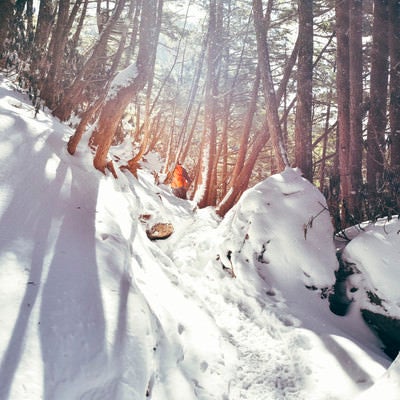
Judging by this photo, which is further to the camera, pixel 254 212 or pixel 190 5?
pixel 190 5

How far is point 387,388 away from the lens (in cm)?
187

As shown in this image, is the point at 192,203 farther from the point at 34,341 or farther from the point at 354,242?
the point at 34,341

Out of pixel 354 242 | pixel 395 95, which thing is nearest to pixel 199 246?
pixel 354 242

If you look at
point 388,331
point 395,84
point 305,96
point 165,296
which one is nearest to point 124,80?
point 305,96

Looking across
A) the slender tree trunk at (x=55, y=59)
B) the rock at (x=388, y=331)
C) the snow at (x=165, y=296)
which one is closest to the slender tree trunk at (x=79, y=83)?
the slender tree trunk at (x=55, y=59)

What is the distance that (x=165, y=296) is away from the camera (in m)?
3.61

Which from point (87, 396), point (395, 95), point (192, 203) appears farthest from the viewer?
point (192, 203)

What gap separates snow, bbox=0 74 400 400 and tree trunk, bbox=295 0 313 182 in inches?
26.6

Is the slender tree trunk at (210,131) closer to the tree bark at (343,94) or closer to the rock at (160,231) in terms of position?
the rock at (160,231)

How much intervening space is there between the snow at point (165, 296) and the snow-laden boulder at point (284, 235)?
0.02 metres

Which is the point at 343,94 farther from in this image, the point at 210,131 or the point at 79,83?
the point at 79,83

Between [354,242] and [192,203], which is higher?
[354,242]

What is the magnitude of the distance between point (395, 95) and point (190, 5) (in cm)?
1497

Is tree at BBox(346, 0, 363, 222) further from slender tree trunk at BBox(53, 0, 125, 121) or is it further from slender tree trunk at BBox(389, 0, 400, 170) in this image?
slender tree trunk at BBox(53, 0, 125, 121)
